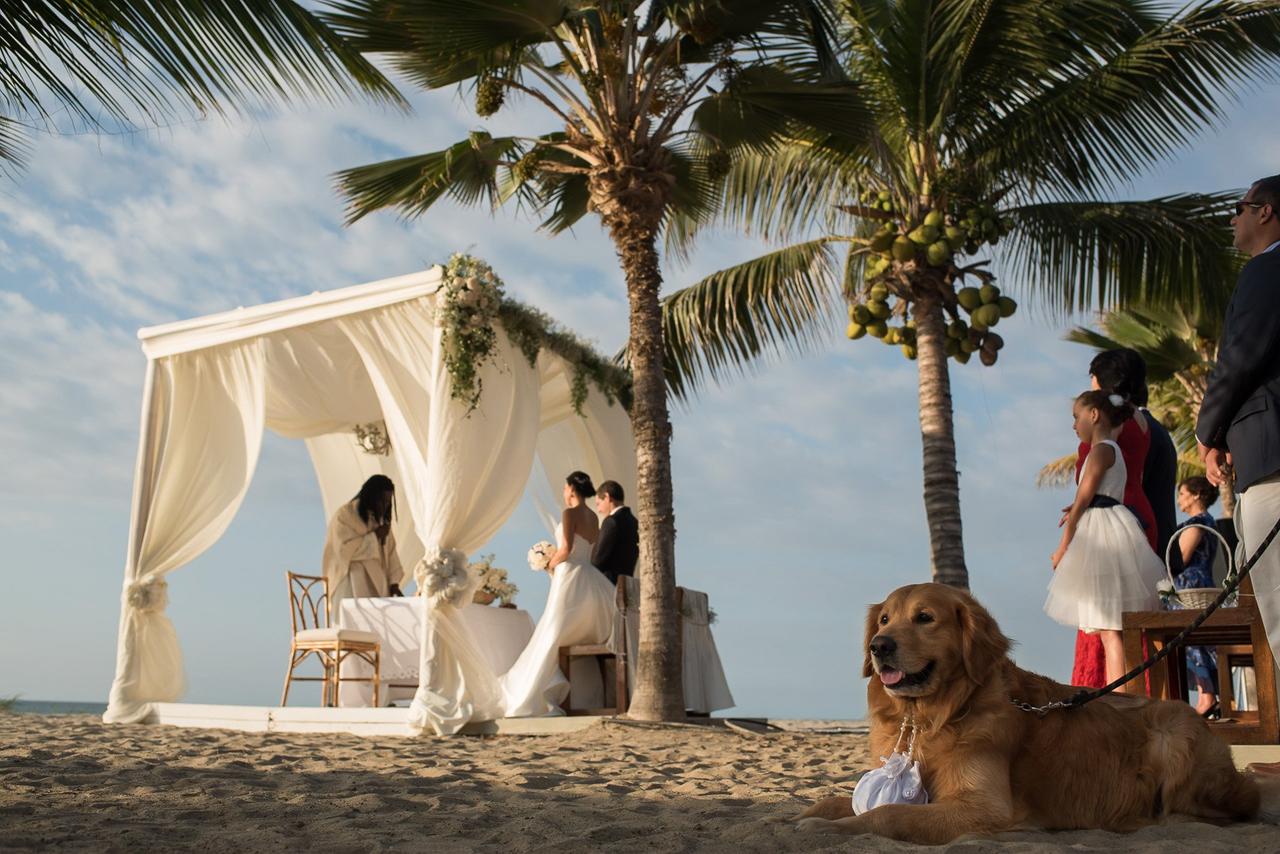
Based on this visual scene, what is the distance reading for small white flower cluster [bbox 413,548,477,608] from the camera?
28.8ft

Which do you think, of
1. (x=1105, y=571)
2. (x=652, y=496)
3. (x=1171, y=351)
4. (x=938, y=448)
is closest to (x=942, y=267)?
(x=938, y=448)

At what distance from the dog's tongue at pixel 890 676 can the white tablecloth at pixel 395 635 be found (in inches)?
287

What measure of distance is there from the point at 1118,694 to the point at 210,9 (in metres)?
3.94

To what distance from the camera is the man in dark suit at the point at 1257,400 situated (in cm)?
342

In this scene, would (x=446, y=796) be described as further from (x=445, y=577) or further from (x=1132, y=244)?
(x=1132, y=244)

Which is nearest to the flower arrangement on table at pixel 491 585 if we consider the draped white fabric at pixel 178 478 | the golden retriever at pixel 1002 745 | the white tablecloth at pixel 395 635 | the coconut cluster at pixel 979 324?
the white tablecloth at pixel 395 635

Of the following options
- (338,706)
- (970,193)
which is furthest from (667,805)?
(970,193)

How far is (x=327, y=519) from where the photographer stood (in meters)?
13.7

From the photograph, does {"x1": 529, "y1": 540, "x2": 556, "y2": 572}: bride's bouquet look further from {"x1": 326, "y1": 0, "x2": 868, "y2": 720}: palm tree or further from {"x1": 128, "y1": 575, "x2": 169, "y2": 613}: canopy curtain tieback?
{"x1": 128, "y1": 575, "x2": 169, "y2": 613}: canopy curtain tieback

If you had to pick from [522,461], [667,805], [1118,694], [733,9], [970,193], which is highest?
[733,9]

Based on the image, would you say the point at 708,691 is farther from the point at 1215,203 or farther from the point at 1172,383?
the point at 1172,383

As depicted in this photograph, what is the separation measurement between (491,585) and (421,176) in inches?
146

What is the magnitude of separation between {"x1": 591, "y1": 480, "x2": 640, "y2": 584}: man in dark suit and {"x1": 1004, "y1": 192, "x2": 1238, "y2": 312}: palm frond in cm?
496

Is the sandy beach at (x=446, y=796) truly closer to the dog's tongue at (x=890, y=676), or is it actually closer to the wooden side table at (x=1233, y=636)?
the dog's tongue at (x=890, y=676)
